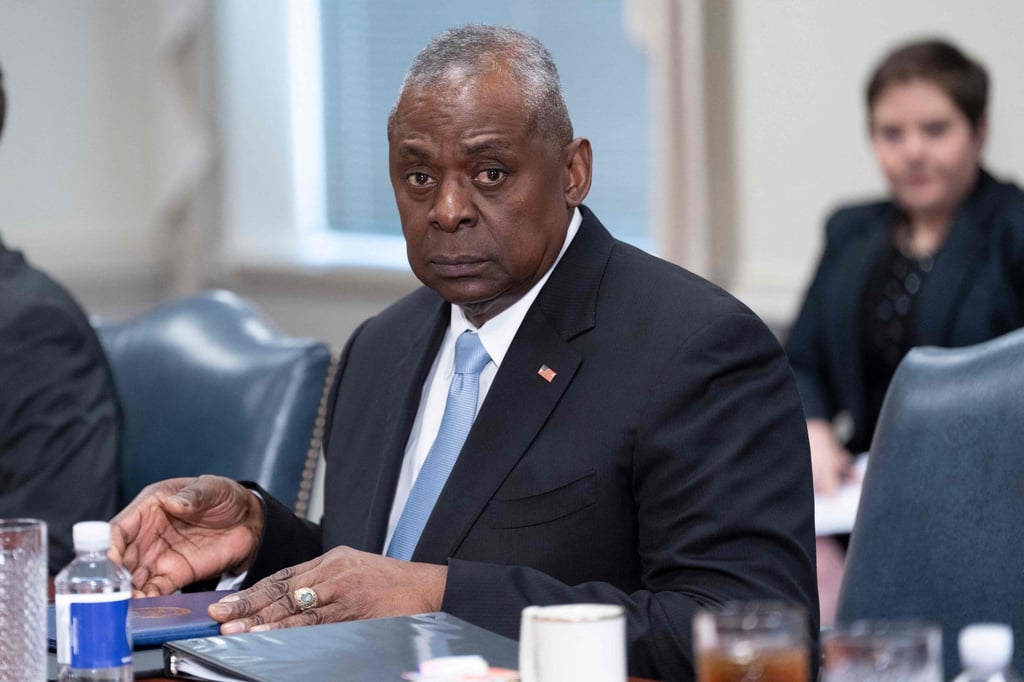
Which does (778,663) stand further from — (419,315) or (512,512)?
(419,315)

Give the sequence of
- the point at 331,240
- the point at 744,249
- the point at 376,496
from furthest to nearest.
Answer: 1. the point at 331,240
2. the point at 744,249
3. the point at 376,496

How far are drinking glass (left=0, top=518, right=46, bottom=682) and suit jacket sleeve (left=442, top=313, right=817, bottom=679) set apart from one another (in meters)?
0.39

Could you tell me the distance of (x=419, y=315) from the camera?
84.7 inches

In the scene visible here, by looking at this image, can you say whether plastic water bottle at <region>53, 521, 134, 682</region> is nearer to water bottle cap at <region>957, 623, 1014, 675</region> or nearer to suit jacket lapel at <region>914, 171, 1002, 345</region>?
water bottle cap at <region>957, 623, 1014, 675</region>

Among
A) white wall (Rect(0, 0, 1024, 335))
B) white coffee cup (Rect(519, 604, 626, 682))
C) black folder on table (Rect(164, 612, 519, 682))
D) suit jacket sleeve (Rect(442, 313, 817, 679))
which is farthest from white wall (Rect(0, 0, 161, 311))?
white coffee cup (Rect(519, 604, 626, 682))

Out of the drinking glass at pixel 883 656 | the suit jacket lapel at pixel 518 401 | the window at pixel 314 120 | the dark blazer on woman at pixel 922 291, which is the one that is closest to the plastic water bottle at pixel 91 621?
the suit jacket lapel at pixel 518 401

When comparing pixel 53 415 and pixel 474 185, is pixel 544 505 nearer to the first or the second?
pixel 474 185

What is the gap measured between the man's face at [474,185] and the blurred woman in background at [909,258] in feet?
5.78

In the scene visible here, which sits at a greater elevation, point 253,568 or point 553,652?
point 553,652

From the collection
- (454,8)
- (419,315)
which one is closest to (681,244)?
(454,8)

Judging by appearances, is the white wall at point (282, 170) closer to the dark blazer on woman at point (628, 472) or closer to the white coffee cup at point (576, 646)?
the dark blazer on woman at point (628, 472)

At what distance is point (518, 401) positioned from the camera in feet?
5.99

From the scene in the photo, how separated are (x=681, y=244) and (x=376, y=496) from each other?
257 cm

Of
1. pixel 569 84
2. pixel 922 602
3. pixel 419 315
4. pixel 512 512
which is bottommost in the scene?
pixel 922 602
